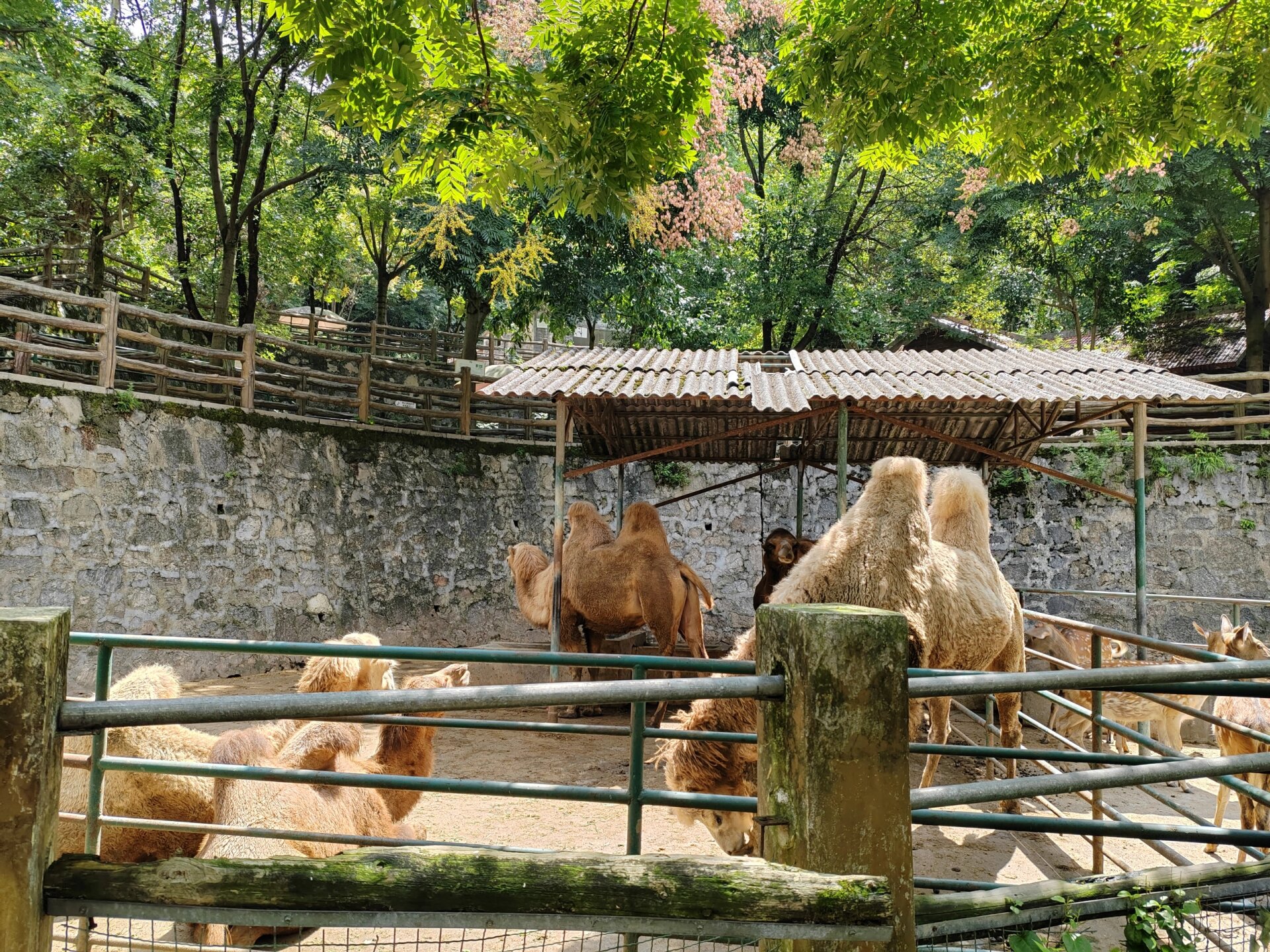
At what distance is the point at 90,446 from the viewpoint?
804 cm

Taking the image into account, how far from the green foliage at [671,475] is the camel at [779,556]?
3.63 meters

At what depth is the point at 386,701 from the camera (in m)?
1.44

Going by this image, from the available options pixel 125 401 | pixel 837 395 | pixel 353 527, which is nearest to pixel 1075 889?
pixel 837 395

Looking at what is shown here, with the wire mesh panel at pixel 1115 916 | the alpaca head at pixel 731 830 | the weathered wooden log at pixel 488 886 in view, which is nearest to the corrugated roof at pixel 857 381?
the alpaca head at pixel 731 830

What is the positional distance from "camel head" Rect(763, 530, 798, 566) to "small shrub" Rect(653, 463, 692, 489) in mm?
3632

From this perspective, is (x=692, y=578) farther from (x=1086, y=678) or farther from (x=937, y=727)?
(x=1086, y=678)

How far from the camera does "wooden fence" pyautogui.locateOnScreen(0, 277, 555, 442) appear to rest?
808 cm

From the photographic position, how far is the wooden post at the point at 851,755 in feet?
4.66

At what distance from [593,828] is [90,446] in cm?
668

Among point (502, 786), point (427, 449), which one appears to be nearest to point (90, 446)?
point (427, 449)

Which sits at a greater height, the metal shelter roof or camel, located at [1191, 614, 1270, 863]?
the metal shelter roof

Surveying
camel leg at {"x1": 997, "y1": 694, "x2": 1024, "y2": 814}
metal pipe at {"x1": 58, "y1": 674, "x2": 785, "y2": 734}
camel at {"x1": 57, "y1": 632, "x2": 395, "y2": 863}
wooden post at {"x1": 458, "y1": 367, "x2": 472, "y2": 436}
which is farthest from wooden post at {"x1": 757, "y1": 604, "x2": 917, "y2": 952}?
wooden post at {"x1": 458, "y1": 367, "x2": 472, "y2": 436}

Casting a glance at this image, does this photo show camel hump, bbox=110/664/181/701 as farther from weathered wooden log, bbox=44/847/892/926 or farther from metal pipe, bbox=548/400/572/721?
metal pipe, bbox=548/400/572/721

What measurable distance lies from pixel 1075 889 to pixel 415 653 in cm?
174
